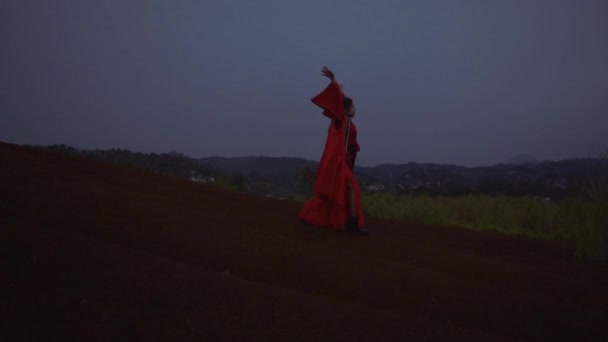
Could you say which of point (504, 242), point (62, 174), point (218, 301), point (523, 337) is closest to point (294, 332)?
point (218, 301)

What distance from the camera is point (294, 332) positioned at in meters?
2.17

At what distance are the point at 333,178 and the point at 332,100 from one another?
832 mm

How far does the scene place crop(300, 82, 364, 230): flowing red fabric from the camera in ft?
16.7

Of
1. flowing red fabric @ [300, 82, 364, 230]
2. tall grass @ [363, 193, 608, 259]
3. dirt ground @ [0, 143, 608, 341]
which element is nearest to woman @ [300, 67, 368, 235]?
flowing red fabric @ [300, 82, 364, 230]

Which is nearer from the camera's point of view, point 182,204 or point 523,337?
point 523,337

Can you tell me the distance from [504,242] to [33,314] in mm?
5769

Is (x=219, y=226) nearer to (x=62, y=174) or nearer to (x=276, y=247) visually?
(x=276, y=247)

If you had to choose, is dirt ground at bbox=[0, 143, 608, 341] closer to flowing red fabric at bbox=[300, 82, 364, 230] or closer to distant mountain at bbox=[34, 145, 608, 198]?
flowing red fabric at bbox=[300, 82, 364, 230]

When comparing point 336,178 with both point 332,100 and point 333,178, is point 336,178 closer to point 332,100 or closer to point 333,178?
point 333,178

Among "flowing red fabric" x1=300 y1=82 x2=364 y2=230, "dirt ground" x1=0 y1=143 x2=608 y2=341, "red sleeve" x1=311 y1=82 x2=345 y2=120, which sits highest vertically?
"red sleeve" x1=311 y1=82 x2=345 y2=120

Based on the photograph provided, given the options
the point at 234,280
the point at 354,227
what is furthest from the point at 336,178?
the point at 234,280

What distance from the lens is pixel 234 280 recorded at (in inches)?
105

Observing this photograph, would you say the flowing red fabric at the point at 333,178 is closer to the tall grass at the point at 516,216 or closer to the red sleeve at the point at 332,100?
the red sleeve at the point at 332,100

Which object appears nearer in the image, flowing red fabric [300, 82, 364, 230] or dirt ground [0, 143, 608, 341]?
dirt ground [0, 143, 608, 341]
